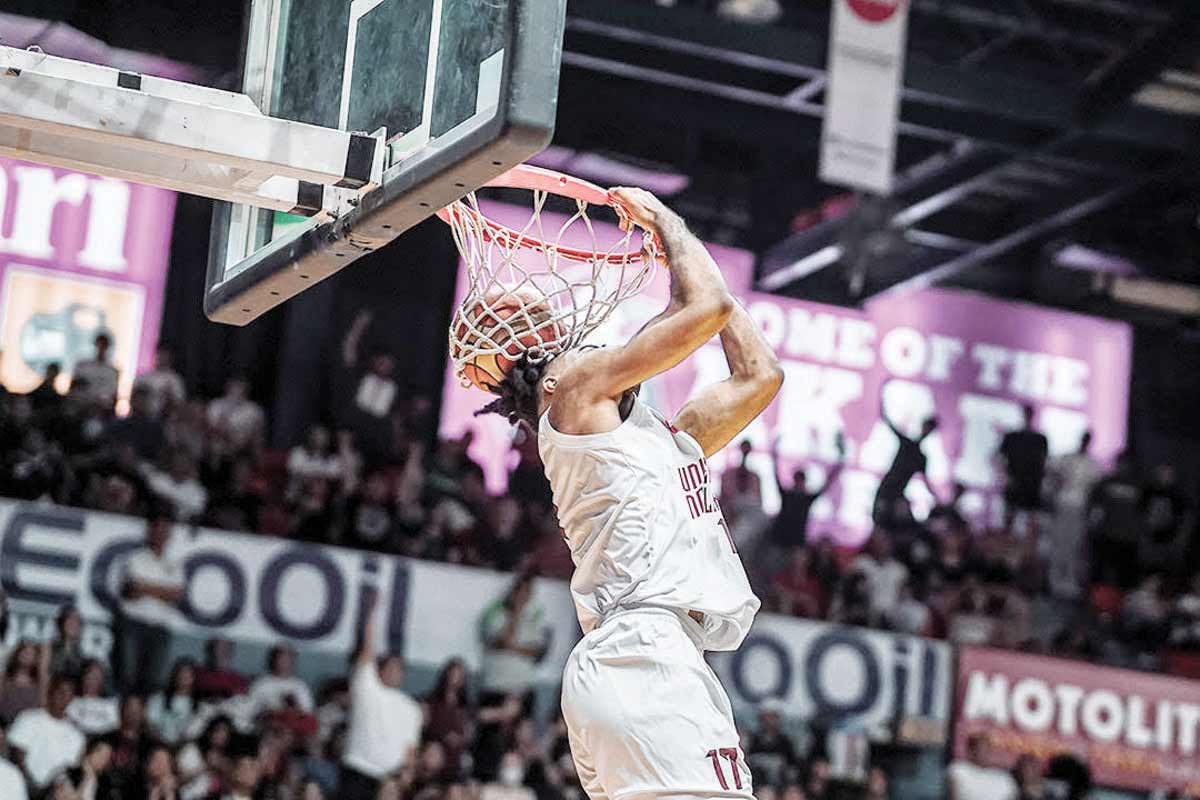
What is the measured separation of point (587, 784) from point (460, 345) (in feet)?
3.61

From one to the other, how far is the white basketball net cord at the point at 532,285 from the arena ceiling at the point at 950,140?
30.6ft

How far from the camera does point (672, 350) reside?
405 centimetres

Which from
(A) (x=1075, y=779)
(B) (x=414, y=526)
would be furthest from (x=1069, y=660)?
(B) (x=414, y=526)

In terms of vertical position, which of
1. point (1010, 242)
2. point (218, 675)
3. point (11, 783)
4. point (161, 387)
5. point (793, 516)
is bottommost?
point (11, 783)

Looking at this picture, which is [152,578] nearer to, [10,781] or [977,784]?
[10,781]

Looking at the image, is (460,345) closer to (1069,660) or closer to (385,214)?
(385,214)

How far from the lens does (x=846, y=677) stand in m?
12.7

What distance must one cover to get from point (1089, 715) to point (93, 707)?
7292 millimetres

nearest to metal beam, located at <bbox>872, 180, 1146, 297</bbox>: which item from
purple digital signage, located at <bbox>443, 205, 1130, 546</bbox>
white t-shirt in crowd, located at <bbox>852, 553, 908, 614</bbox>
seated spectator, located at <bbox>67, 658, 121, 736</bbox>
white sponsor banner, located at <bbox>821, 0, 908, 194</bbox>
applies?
purple digital signage, located at <bbox>443, 205, 1130, 546</bbox>

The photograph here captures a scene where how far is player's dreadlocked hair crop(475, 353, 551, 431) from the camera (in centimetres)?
429

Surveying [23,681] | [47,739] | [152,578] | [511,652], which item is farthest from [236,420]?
[47,739]

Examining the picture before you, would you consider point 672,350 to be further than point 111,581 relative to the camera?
No

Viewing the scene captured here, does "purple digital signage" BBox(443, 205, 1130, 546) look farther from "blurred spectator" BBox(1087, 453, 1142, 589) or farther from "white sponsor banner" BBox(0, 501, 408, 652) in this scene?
"white sponsor banner" BBox(0, 501, 408, 652)

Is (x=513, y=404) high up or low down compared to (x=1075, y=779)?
up
